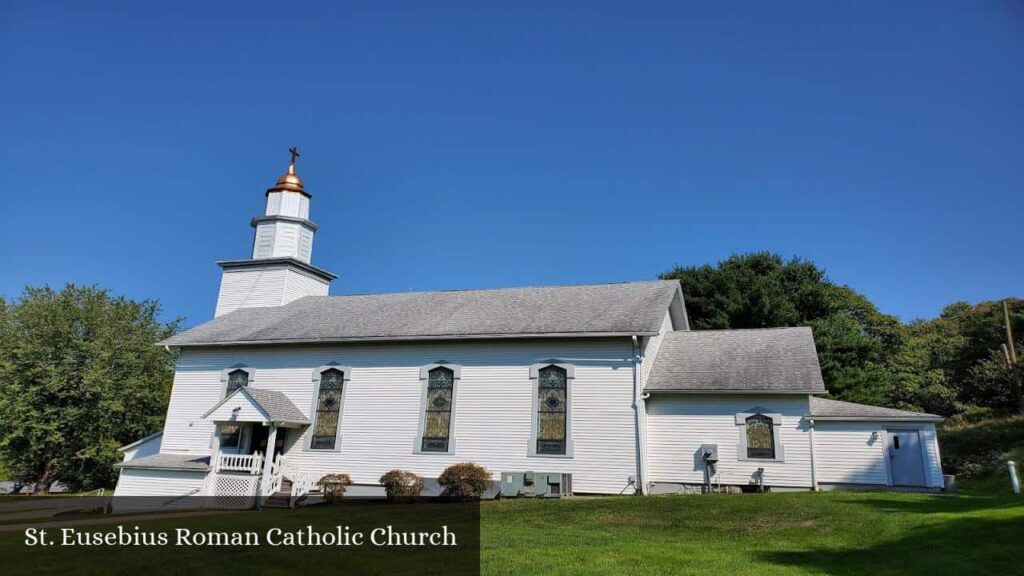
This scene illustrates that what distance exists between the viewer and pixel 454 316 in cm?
2309

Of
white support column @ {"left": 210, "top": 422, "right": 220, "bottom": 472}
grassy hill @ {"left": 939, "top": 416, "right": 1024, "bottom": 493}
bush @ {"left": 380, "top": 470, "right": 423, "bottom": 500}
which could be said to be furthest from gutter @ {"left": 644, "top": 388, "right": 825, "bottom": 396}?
white support column @ {"left": 210, "top": 422, "right": 220, "bottom": 472}

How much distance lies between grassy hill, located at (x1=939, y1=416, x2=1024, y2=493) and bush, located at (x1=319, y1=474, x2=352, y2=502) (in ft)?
61.9

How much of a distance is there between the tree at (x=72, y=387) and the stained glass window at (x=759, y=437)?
31.4 meters

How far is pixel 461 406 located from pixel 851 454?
11.5 meters

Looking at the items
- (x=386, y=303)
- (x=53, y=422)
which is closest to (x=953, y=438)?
(x=386, y=303)

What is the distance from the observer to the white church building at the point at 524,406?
18.6m

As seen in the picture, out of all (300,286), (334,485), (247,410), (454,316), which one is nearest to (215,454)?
(247,410)

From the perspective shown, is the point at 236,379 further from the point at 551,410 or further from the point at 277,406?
the point at 551,410

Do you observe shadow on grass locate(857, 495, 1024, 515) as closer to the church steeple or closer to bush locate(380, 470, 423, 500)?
bush locate(380, 470, 423, 500)

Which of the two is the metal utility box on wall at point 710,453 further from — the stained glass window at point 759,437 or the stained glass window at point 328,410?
the stained glass window at point 328,410

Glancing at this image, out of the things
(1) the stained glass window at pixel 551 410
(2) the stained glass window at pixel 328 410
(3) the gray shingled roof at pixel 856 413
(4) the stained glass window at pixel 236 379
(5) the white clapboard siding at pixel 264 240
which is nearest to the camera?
(3) the gray shingled roof at pixel 856 413

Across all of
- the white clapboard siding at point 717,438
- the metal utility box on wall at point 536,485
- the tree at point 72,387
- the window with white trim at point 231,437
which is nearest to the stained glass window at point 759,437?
the white clapboard siding at point 717,438

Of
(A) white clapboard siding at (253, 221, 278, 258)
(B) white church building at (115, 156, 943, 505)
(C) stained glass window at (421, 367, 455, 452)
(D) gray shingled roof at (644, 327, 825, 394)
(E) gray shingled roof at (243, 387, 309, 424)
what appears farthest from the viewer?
(A) white clapboard siding at (253, 221, 278, 258)

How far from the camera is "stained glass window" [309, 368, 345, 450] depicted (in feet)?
72.0
